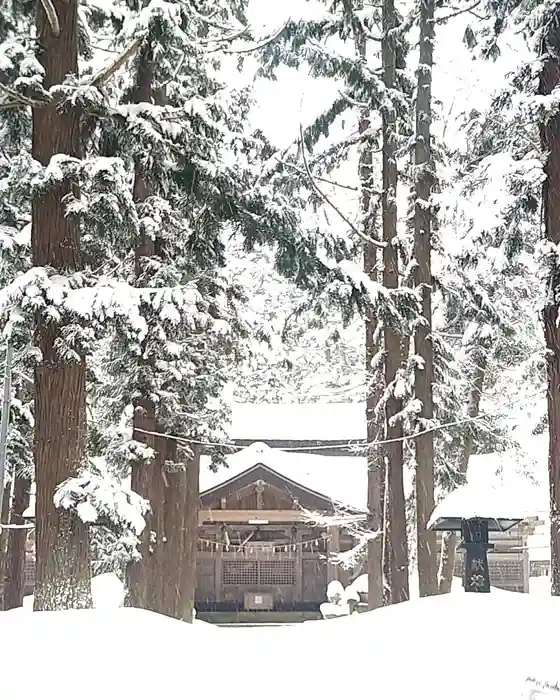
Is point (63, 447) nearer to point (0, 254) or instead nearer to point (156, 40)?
point (0, 254)

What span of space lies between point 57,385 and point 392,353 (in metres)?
6.85

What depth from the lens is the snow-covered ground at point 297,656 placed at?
16.0ft

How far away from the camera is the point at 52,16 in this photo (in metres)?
7.46

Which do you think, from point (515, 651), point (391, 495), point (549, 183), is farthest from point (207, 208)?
point (391, 495)

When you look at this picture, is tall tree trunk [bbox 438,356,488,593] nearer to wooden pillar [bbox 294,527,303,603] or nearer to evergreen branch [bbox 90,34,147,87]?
wooden pillar [bbox 294,527,303,603]

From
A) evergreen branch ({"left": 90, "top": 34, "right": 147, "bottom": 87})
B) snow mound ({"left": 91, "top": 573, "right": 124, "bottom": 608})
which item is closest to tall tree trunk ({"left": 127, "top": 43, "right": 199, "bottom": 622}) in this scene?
evergreen branch ({"left": 90, "top": 34, "right": 147, "bottom": 87})

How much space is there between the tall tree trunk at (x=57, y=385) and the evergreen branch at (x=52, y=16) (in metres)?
0.09

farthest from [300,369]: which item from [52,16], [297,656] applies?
Answer: [297,656]

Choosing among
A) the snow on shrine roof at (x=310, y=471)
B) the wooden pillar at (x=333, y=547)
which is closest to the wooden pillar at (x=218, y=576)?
the snow on shrine roof at (x=310, y=471)

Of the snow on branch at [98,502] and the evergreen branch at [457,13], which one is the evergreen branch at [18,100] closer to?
the snow on branch at [98,502]

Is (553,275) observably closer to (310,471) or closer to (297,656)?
(297,656)

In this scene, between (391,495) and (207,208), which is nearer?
(207,208)

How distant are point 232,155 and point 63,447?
360 cm

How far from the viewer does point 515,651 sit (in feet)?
17.1
